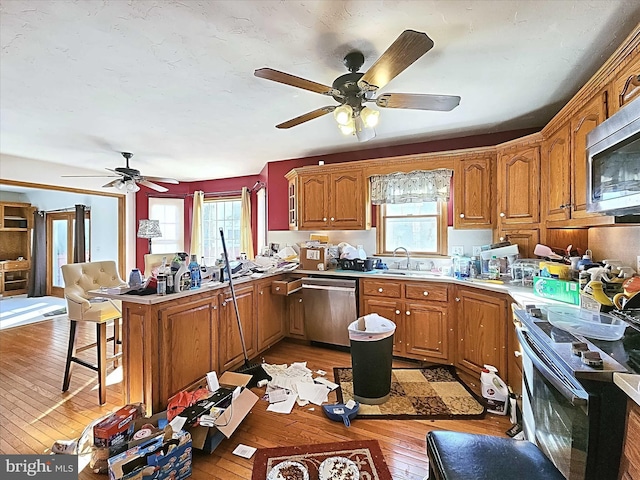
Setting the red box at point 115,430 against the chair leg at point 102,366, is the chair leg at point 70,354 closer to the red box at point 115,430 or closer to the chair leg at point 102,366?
the chair leg at point 102,366

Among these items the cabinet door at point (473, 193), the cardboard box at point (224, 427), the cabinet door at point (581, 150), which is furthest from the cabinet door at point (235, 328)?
the cabinet door at point (581, 150)

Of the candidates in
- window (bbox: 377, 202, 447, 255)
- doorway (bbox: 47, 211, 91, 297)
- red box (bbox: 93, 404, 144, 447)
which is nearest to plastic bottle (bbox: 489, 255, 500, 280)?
window (bbox: 377, 202, 447, 255)

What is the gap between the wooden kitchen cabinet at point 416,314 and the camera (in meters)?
2.99

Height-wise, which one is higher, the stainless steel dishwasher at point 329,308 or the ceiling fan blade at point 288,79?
the ceiling fan blade at point 288,79

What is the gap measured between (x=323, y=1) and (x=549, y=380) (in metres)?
1.84

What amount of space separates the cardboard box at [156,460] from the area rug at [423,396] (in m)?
1.20

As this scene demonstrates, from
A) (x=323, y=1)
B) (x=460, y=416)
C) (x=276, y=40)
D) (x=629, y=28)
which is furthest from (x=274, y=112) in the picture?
(x=460, y=416)

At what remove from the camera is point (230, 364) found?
2.85 meters

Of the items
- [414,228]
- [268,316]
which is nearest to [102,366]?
[268,316]

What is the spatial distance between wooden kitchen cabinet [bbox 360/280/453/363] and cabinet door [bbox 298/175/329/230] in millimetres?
1121

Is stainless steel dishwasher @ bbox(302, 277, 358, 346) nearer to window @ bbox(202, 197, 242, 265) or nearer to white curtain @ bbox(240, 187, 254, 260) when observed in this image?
white curtain @ bbox(240, 187, 254, 260)

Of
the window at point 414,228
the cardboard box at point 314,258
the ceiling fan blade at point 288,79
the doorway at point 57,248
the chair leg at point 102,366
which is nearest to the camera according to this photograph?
the ceiling fan blade at point 288,79

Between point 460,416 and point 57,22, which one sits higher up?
point 57,22

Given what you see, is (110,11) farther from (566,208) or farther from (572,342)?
(566,208)
